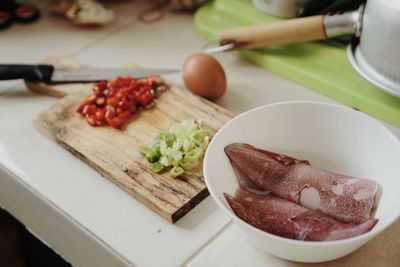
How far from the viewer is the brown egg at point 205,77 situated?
42.9 inches

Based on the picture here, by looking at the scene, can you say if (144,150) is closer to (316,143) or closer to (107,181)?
(107,181)

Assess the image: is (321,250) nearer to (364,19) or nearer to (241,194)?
(241,194)

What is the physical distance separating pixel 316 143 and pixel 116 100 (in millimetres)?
456

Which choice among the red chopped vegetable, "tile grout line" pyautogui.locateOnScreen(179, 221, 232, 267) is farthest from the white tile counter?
the red chopped vegetable

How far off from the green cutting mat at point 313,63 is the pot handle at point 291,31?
52 millimetres

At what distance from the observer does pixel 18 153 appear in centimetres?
105

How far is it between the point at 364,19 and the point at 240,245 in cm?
53

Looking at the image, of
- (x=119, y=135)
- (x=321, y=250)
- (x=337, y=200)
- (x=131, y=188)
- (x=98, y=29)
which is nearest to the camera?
(x=321, y=250)

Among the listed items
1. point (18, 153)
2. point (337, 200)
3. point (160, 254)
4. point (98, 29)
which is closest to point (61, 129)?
point (18, 153)

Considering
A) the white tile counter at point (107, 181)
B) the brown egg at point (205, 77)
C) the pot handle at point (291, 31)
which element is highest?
the pot handle at point (291, 31)

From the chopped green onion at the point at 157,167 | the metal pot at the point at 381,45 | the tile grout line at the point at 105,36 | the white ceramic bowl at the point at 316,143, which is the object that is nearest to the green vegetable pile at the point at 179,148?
A: the chopped green onion at the point at 157,167

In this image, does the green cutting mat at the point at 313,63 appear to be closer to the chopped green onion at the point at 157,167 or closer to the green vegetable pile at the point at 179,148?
the green vegetable pile at the point at 179,148

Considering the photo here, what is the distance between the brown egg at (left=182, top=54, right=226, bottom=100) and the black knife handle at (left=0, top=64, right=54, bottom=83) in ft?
1.15

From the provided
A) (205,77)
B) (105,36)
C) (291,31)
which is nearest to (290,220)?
(205,77)
